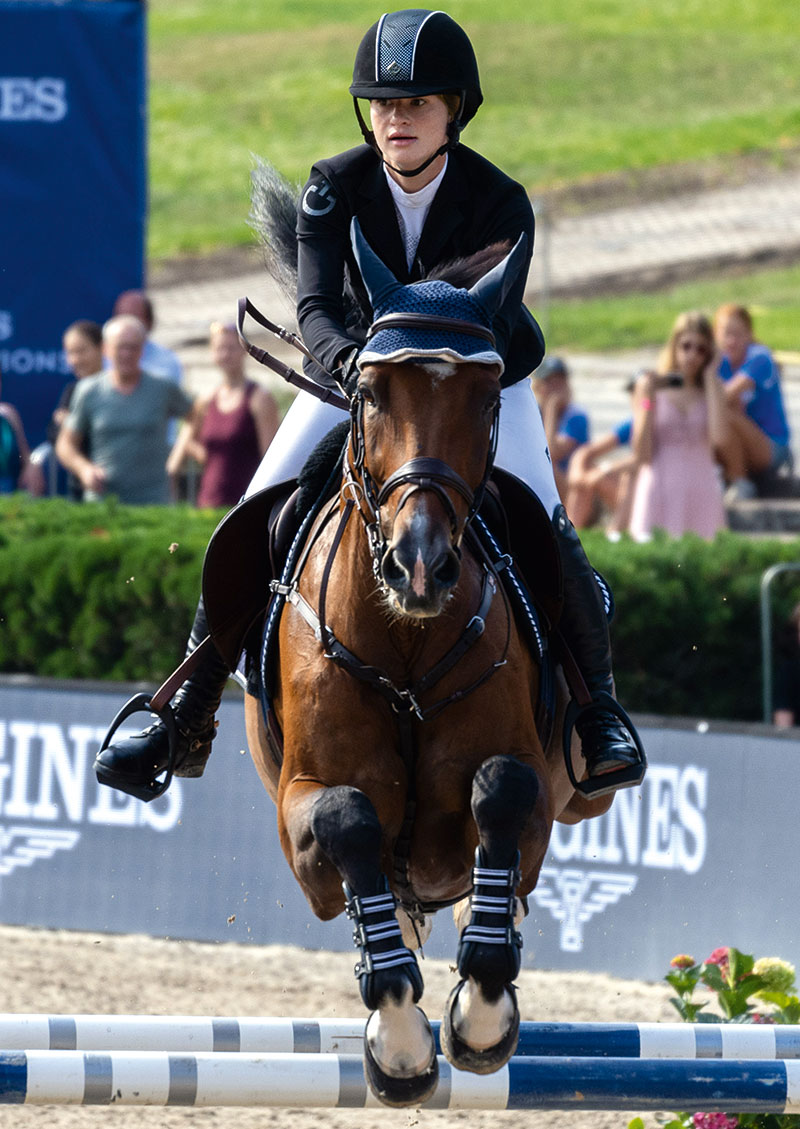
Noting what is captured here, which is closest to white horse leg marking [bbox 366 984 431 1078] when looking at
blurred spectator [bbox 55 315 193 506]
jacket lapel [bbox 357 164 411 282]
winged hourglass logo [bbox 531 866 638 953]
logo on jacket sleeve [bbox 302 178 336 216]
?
jacket lapel [bbox 357 164 411 282]

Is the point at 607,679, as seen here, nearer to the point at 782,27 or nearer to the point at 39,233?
the point at 39,233

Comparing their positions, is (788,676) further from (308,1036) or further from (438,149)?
(438,149)

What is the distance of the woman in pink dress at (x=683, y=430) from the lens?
10070mm

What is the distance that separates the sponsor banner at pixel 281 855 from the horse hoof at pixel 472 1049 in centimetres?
374

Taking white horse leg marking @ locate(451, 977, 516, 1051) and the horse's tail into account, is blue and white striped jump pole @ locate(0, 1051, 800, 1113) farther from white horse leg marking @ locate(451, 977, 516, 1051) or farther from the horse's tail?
the horse's tail

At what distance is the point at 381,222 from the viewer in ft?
15.7

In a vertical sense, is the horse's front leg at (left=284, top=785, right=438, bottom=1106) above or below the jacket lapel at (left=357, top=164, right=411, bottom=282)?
below

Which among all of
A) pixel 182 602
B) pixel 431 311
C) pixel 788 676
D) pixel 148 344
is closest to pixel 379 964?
pixel 431 311

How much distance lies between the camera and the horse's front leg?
428cm

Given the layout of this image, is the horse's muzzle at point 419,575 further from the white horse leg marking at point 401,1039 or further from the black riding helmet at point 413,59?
the black riding helmet at point 413,59

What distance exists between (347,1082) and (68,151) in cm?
788

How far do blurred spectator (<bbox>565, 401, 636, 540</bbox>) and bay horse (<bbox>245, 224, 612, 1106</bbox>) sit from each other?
6100mm

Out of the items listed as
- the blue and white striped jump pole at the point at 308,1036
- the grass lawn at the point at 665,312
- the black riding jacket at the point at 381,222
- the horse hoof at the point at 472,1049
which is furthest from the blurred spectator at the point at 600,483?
the grass lawn at the point at 665,312

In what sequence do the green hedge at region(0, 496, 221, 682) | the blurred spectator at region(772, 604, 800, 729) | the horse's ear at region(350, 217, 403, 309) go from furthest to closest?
the green hedge at region(0, 496, 221, 682)
the blurred spectator at region(772, 604, 800, 729)
the horse's ear at region(350, 217, 403, 309)
